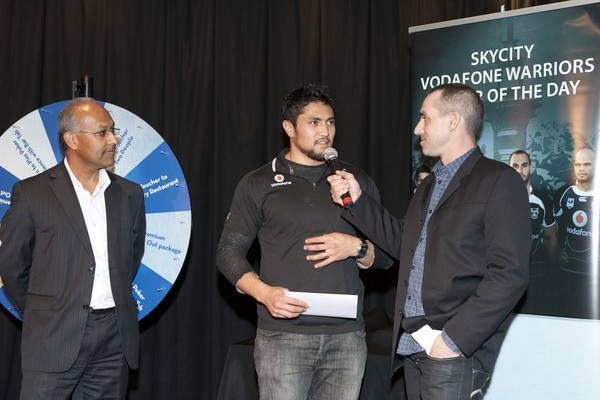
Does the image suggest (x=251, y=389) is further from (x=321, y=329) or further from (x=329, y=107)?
(x=329, y=107)

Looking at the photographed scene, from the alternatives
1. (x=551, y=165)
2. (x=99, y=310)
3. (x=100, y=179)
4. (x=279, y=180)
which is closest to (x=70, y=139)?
(x=100, y=179)

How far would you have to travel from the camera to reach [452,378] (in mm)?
2418

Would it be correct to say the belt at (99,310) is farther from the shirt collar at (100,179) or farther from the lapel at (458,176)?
the lapel at (458,176)

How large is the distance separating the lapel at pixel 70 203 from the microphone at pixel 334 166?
119 centimetres

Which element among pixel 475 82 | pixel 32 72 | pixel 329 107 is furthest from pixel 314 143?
pixel 32 72

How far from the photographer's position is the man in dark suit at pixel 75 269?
9.93ft

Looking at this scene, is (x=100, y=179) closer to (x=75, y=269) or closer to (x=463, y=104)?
(x=75, y=269)

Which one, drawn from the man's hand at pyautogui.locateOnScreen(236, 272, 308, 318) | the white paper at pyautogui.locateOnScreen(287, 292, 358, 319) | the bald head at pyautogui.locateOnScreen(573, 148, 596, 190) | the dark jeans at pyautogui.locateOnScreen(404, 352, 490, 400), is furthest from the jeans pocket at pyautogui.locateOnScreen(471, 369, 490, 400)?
the bald head at pyautogui.locateOnScreen(573, 148, 596, 190)

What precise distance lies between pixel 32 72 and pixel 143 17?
0.93 meters

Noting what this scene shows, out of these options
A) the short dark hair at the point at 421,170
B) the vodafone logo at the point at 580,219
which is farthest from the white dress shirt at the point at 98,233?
the vodafone logo at the point at 580,219

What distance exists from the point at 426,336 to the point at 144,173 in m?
2.27

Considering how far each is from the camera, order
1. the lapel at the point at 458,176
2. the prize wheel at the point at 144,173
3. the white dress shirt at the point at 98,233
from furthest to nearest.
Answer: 1. the prize wheel at the point at 144,173
2. the white dress shirt at the point at 98,233
3. the lapel at the point at 458,176

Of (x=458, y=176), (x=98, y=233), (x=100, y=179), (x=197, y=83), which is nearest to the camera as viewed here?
(x=458, y=176)

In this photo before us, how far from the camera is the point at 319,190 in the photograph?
119 inches
